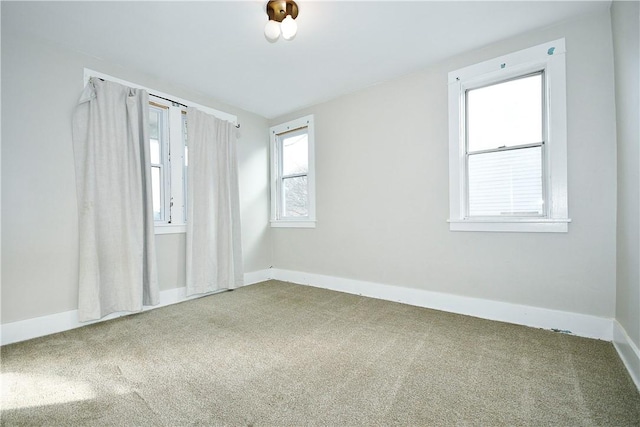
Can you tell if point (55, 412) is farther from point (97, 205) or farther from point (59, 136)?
point (59, 136)

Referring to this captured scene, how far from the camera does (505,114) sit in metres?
2.47

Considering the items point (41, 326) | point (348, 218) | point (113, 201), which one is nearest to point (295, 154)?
point (348, 218)

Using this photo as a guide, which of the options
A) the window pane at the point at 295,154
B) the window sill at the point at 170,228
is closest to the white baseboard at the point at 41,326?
the window sill at the point at 170,228

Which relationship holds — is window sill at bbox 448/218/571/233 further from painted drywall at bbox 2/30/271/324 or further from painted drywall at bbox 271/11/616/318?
painted drywall at bbox 2/30/271/324

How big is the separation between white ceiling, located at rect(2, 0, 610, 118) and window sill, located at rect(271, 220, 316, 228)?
5.97 feet

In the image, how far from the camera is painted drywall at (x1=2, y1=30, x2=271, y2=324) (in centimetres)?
214

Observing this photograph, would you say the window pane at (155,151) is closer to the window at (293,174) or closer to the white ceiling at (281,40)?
the white ceiling at (281,40)

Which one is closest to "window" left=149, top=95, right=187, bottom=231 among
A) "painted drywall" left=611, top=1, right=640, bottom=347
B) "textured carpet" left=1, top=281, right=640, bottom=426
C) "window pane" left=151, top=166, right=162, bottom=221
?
"window pane" left=151, top=166, right=162, bottom=221

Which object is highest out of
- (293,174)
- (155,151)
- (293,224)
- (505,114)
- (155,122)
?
(155,122)

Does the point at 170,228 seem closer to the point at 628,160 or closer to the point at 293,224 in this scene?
the point at 293,224

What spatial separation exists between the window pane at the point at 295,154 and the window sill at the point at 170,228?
1.69 meters

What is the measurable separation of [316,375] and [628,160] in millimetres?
2361

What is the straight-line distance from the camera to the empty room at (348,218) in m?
1.51

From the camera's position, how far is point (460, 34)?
2.35 metres
